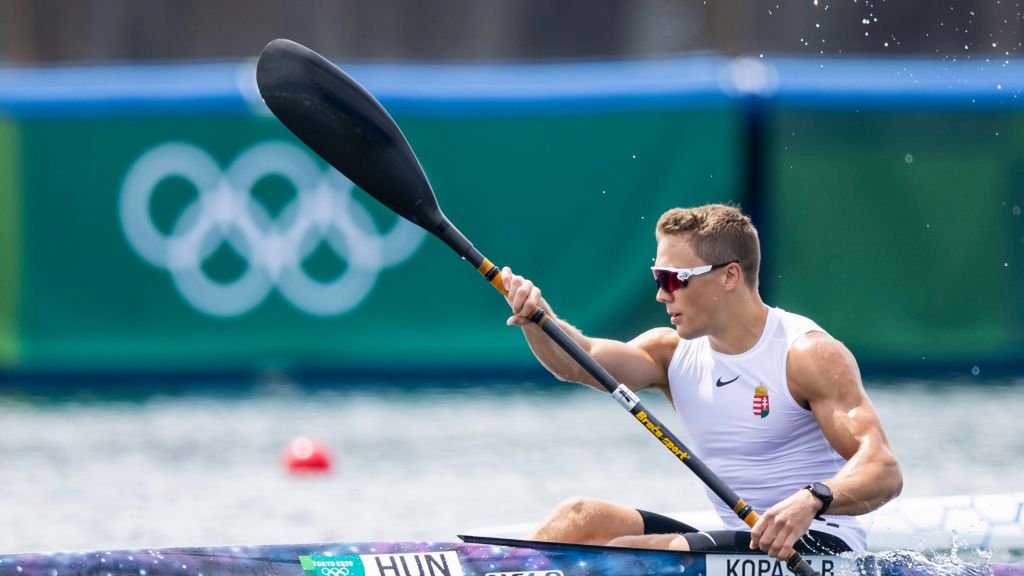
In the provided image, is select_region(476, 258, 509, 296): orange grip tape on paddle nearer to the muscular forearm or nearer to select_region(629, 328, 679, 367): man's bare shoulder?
select_region(629, 328, 679, 367): man's bare shoulder

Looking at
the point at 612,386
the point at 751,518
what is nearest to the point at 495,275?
the point at 612,386

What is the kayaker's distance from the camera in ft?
16.2

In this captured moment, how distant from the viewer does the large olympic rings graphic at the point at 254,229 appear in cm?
1162

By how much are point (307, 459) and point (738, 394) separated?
4338 millimetres

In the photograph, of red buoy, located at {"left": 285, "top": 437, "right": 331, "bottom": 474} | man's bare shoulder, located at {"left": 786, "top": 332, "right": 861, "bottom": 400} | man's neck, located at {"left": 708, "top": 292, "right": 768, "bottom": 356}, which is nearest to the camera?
man's bare shoulder, located at {"left": 786, "top": 332, "right": 861, "bottom": 400}

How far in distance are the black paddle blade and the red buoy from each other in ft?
12.4

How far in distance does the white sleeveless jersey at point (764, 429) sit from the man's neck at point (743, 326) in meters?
0.02

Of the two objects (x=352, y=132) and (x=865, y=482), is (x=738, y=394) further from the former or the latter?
(x=352, y=132)

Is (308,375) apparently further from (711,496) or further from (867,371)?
(711,496)

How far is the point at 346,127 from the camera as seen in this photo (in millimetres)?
5352

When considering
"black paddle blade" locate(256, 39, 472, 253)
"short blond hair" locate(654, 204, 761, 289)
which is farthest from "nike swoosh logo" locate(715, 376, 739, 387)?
"black paddle blade" locate(256, 39, 472, 253)

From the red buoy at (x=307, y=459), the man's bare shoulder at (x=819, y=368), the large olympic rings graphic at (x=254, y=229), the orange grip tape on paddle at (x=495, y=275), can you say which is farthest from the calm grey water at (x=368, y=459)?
the man's bare shoulder at (x=819, y=368)

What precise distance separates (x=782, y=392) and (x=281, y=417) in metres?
6.25

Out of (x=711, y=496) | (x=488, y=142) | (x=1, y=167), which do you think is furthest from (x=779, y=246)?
(x=711, y=496)
